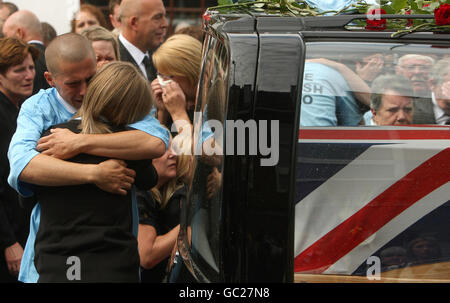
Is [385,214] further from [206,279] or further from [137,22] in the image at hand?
[137,22]

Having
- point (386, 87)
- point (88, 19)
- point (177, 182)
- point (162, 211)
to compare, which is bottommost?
point (162, 211)

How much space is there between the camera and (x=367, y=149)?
6.38ft

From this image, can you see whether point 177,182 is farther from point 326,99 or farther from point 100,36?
point 326,99

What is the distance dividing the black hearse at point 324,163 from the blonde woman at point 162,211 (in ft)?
4.58

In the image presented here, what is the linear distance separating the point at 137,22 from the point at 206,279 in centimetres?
343

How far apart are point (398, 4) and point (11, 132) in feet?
8.24

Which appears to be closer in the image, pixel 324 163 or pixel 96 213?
pixel 324 163

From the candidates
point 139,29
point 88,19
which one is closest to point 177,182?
point 139,29

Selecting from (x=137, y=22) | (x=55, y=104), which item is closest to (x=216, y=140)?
(x=55, y=104)

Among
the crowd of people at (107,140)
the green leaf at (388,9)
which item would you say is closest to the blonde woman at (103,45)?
the crowd of people at (107,140)

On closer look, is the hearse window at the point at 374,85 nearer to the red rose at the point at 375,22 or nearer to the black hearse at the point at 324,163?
the black hearse at the point at 324,163

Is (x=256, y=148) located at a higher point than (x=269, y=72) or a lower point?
lower

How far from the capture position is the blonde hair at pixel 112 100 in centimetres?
274

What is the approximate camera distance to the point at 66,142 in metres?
2.67
